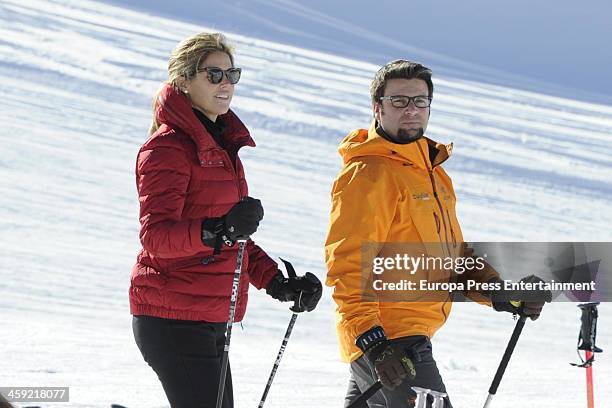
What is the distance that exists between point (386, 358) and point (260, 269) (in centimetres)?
67

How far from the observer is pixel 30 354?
5906 mm

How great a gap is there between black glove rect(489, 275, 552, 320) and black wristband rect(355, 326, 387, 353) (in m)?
0.53

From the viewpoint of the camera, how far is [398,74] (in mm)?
3178

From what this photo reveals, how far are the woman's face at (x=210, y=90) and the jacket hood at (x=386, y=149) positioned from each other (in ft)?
1.33

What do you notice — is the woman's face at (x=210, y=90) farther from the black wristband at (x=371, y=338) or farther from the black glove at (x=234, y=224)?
the black wristband at (x=371, y=338)

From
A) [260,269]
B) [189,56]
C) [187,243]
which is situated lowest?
[187,243]

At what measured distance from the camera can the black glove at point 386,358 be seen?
2730 millimetres

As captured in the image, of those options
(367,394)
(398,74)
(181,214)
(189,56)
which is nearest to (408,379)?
(367,394)

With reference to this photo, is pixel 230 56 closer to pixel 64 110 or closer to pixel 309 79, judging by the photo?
pixel 64 110

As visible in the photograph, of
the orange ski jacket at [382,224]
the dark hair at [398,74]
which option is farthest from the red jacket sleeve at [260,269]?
the dark hair at [398,74]

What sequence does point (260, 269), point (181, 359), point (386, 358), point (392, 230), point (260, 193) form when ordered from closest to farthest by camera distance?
point (386, 358) < point (181, 359) < point (392, 230) < point (260, 269) < point (260, 193)

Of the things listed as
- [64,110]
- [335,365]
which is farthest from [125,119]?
[335,365]

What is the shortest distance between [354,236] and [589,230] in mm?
10506

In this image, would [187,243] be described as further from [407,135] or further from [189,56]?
[407,135]
